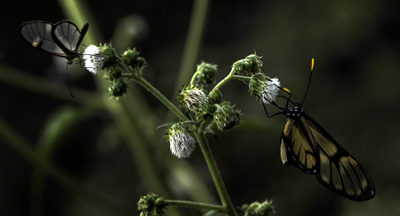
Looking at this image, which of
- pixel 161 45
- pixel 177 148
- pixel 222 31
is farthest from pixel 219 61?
pixel 177 148

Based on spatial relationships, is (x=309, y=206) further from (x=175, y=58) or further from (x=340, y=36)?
(x=175, y=58)

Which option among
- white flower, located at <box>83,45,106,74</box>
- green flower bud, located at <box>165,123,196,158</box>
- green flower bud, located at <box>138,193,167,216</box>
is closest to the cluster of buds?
white flower, located at <box>83,45,106,74</box>

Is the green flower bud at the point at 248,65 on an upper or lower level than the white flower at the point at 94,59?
lower

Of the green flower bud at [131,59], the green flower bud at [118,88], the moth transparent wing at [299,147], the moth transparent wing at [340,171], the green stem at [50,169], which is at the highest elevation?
the green stem at [50,169]

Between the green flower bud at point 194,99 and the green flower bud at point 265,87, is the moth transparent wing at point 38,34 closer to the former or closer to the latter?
the green flower bud at point 194,99

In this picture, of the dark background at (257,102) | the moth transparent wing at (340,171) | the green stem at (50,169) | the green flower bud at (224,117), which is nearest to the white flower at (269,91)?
the green flower bud at (224,117)

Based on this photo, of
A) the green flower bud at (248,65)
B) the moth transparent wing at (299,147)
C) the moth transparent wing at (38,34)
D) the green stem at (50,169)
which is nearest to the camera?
the moth transparent wing at (38,34)

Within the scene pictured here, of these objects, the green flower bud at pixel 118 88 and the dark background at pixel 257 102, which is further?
the dark background at pixel 257 102
